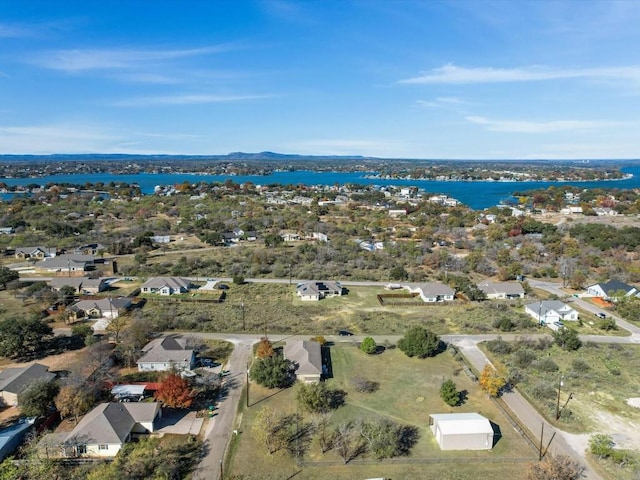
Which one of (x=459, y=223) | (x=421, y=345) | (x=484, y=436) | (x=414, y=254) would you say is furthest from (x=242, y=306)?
(x=459, y=223)

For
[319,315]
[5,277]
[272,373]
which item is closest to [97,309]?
[5,277]

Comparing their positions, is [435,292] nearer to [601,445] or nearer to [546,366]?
[546,366]

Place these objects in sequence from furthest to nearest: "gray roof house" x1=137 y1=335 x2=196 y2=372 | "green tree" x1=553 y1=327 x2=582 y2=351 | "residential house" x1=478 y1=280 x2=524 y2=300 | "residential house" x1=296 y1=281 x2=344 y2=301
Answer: "residential house" x1=478 y1=280 x2=524 y2=300 < "residential house" x1=296 y1=281 x2=344 y2=301 < "green tree" x1=553 y1=327 x2=582 y2=351 < "gray roof house" x1=137 y1=335 x2=196 y2=372

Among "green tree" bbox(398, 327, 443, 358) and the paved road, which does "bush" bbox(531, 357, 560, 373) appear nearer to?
"green tree" bbox(398, 327, 443, 358)

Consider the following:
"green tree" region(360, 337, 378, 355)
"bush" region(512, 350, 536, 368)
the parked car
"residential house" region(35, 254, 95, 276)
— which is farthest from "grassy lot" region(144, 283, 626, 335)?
"residential house" region(35, 254, 95, 276)

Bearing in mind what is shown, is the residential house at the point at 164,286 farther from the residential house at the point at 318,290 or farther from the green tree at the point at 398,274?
the green tree at the point at 398,274

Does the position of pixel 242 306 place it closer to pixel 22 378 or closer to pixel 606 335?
pixel 22 378
